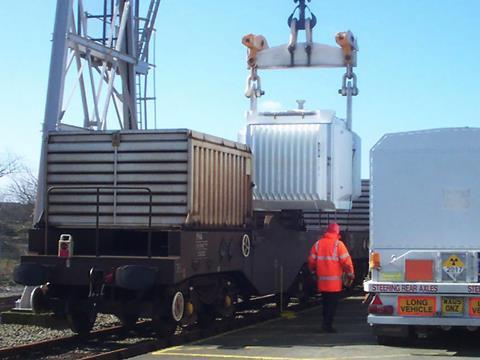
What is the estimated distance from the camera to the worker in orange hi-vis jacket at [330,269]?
11.4 metres

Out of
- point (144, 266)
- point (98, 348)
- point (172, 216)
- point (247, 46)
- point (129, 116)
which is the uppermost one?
point (247, 46)

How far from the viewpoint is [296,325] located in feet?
40.9

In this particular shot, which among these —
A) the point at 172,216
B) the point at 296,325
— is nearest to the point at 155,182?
the point at 172,216

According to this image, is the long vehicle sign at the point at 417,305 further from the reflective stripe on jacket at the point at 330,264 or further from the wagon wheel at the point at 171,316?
the wagon wheel at the point at 171,316

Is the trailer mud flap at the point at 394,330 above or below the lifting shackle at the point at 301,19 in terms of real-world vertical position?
below

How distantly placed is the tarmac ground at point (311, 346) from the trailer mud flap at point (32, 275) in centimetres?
195

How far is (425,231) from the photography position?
9609 millimetres

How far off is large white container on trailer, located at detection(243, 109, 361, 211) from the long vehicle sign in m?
3.72

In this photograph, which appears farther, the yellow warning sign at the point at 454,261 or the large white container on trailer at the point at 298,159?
the large white container on trailer at the point at 298,159

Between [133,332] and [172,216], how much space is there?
2127 millimetres

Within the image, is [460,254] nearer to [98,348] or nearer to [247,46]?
[98,348]

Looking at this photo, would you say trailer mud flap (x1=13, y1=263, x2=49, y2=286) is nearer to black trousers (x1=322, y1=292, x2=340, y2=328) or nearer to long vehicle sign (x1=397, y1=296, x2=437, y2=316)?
black trousers (x1=322, y1=292, x2=340, y2=328)

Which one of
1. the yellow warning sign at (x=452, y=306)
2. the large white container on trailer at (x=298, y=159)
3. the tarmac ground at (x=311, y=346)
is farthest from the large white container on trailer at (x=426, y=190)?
the large white container on trailer at (x=298, y=159)

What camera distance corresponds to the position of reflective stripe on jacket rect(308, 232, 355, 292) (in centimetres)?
1148
